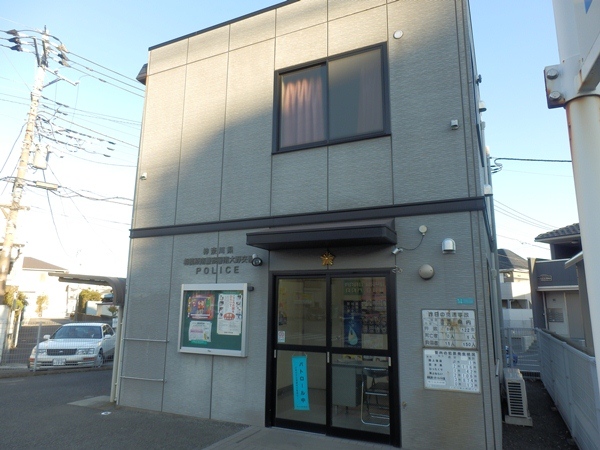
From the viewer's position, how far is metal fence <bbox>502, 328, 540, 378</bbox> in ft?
36.6

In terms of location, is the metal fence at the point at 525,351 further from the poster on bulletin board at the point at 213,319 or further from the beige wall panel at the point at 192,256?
the beige wall panel at the point at 192,256

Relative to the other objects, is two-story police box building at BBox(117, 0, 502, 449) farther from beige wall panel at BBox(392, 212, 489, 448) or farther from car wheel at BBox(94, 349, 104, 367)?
car wheel at BBox(94, 349, 104, 367)

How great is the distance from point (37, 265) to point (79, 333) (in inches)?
1679

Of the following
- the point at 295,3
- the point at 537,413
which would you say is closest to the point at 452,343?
the point at 537,413

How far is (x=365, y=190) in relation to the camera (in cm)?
636

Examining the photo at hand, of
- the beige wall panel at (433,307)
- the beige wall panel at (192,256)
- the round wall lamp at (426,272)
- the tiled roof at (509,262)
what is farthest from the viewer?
the tiled roof at (509,262)

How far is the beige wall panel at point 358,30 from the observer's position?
6.78 m

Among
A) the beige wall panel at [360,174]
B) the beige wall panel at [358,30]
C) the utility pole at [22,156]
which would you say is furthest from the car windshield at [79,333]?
the beige wall panel at [358,30]

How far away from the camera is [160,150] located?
28.2 feet

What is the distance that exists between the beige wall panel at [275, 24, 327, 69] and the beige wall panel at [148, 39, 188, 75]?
2.31 m

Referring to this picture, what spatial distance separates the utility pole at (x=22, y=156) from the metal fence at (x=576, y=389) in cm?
1616

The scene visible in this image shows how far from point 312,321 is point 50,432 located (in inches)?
164

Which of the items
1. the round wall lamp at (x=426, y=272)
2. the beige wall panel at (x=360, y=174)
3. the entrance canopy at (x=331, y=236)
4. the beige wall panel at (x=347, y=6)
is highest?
the beige wall panel at (x=347, y=6)

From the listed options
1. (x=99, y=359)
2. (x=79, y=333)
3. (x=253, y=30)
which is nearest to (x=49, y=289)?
(x=79, y=333)
